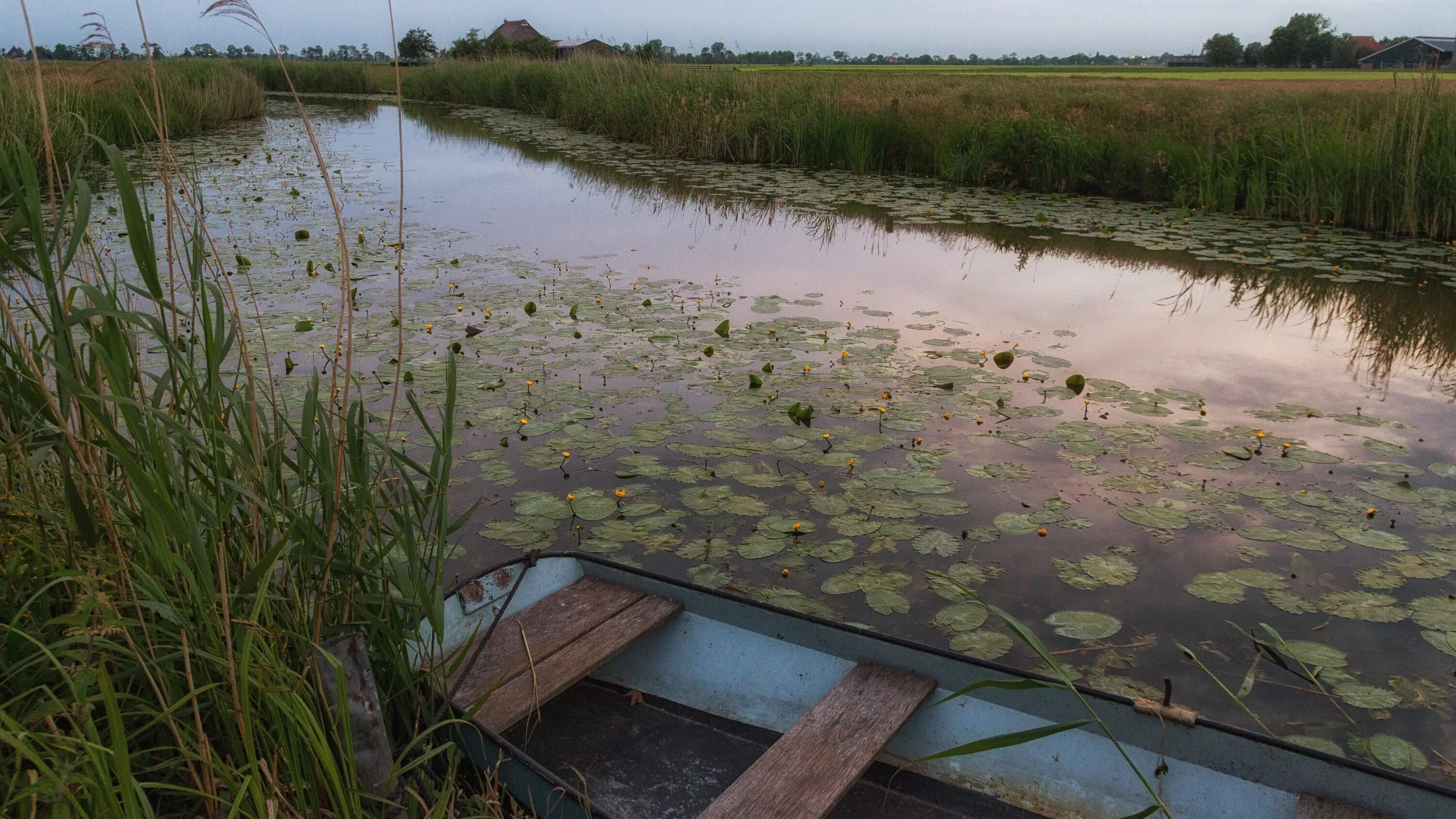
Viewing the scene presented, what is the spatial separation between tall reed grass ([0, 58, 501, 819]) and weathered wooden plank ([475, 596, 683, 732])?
0.13m

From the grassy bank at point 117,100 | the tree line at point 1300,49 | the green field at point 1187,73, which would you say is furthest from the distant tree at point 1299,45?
the grassy bank at point 117,100

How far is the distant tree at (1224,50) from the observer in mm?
68312

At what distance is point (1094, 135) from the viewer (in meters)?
9.95

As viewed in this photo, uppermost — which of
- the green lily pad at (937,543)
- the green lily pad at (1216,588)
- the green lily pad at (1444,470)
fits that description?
the green lily pad at (1444,470)

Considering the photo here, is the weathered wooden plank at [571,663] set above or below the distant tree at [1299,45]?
below

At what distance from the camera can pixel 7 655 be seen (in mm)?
1301

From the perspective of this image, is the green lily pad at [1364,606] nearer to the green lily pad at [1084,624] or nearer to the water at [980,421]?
the water at [980,421]

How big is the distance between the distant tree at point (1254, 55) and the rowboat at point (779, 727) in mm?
76580

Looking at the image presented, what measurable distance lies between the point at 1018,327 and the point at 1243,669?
3118 millimetres

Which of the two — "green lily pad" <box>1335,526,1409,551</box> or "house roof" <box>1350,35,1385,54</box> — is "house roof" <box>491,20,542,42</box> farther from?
"house roof" <box>1350,35,1385,54</box>

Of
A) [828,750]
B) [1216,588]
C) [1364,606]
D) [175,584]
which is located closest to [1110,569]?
[1216,588]

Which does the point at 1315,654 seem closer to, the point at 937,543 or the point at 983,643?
the point at 983,643

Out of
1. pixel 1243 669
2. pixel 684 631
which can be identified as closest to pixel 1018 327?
pixel 1243 669

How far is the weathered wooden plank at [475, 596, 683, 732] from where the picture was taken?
179 centimetres
